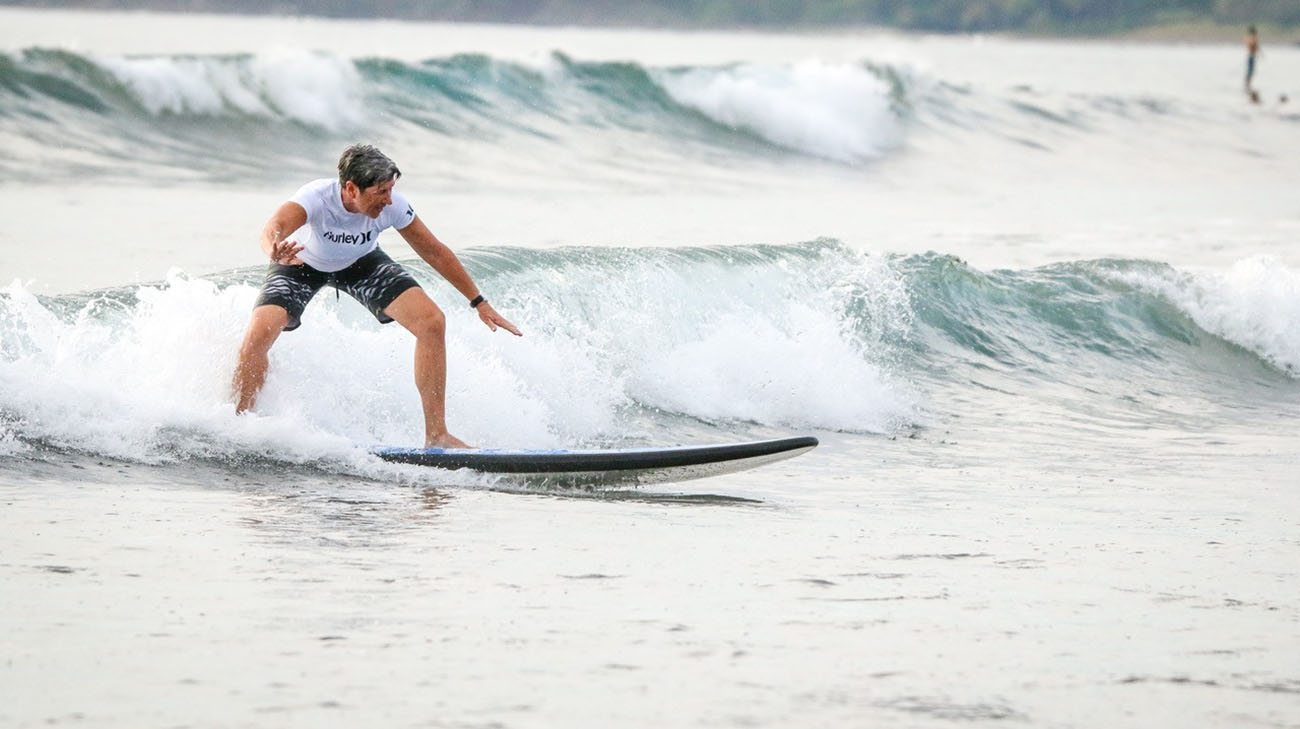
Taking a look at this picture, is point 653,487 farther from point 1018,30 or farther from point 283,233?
point 1018,30

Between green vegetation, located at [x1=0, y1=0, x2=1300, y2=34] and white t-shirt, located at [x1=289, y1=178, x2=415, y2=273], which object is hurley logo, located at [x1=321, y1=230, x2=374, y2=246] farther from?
green vegetation, located at [x1=0, y1=0, x2=1300, y2=34]

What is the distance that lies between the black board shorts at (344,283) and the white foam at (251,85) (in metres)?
15.9

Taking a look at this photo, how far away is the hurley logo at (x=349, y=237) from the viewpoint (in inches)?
281

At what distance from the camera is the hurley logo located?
7129mm

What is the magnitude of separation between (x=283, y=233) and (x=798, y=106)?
79.0ft

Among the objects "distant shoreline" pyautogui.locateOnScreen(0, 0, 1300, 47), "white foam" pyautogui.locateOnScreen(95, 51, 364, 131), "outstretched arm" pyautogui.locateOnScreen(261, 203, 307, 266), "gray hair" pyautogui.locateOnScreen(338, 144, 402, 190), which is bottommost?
"outstretched arm" pyautogui.locateOnScreen(261, 203, 307, 266)

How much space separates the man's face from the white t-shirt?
4.5 inches

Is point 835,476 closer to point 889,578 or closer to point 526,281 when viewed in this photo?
point 889,578

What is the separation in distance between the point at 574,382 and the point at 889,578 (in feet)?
12.0

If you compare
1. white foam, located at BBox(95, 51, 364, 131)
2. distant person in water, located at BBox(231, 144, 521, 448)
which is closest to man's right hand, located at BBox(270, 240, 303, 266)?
distant person in water, located at BBox(231, 144, 521, 448)

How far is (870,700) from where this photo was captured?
4312mm

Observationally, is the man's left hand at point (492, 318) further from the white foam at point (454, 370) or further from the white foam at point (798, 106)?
the white foam at point (798, 106)

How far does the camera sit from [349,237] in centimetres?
716

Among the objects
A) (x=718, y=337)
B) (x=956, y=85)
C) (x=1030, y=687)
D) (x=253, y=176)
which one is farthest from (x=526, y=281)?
(x=956, y=85)
